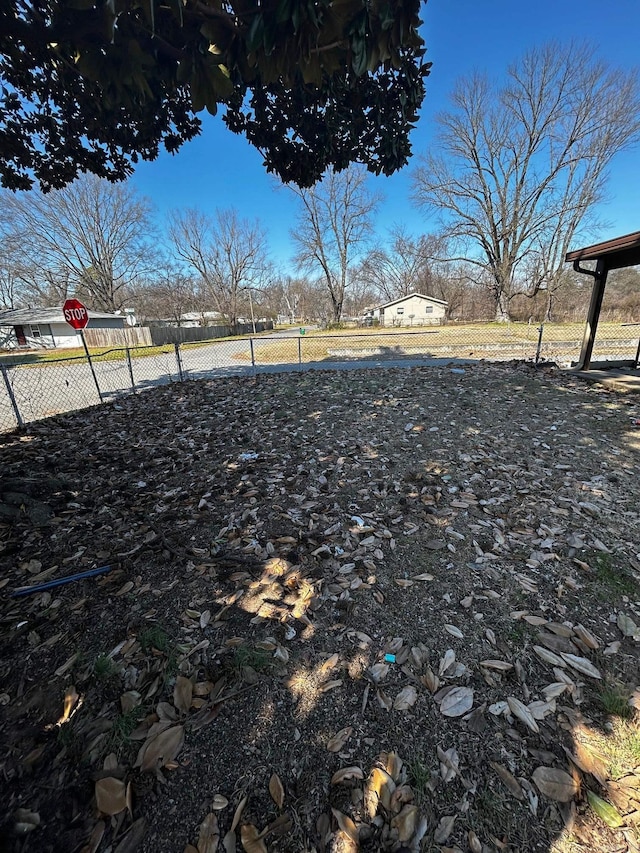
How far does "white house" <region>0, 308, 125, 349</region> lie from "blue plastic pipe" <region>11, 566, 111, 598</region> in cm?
3366

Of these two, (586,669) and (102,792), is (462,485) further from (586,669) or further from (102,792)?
(102,792)

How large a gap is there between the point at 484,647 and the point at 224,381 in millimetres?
8652

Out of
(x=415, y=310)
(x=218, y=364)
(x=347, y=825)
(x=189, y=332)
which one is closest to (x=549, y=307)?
(x=415, y=310)

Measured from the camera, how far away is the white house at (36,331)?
29344 mm

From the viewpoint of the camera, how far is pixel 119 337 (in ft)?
90.9

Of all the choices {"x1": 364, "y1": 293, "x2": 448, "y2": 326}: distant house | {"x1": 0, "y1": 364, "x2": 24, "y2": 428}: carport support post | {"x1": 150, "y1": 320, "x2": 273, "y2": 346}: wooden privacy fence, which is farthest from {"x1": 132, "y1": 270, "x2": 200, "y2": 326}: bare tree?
{"x1": 0, "y1": 364, "x2": 24, "y2": 428}: carport support post

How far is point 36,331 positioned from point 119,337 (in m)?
8.97

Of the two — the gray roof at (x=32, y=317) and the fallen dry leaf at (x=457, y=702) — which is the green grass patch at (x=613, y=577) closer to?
the fallen dry leaf at (x=457, y=702)

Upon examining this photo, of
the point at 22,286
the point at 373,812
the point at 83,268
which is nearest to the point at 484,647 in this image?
the point at 373,812

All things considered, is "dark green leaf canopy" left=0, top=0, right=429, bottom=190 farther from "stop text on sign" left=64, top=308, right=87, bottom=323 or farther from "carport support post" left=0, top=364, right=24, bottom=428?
"stop text on sign" left=64, top=308, right=87, bottom=323

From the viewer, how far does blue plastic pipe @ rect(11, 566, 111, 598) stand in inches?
86.2

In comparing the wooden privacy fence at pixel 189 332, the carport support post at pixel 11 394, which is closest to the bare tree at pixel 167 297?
the wooden privacy fence at pixel 189 332

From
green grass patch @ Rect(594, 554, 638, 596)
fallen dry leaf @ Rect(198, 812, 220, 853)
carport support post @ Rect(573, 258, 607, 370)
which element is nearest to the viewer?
fallen dry leaf @ Rect(198, 812, 220, 853)

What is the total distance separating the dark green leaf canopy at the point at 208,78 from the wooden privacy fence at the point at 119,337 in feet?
83.9
